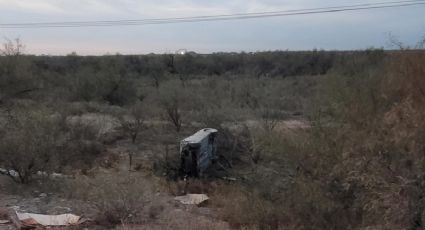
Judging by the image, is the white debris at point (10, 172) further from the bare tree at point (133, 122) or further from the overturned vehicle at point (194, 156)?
the bare tree at point (133, 122)

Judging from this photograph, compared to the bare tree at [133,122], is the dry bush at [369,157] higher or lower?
higher

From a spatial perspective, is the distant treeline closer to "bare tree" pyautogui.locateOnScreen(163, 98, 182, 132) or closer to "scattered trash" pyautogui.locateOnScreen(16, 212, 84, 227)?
"bare tree" pyautogui.locateOnScreen(163, 98, 182, 132)

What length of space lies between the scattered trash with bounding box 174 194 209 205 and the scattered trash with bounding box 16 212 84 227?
13.6 feet

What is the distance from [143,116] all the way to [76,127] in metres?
4.80

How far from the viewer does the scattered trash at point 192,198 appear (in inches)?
590

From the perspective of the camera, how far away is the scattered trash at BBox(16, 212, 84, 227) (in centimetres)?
1069

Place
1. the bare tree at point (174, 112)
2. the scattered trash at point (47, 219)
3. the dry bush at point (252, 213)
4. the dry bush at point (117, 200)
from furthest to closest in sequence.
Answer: the bare tree at point (174, 112) → the dry bush at point (252, 213) → the dry bush at point (117, 200) → the scattered trash at point (47, 219)

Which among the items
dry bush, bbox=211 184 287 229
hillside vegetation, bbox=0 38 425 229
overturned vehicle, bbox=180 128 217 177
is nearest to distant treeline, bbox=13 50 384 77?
hillside vegetation, bbox=0 38 425 229

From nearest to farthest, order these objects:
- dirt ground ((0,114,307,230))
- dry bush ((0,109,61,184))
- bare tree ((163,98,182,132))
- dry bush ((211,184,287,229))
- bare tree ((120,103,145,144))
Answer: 1. dirt ground ((0,114,307,230))
2. dry bush ((211,184,287,229))
3. dry bush ((0,109,61,184))
4. bare tree ((120,103,145,144))
5. bare tree ((163,98,182,132))

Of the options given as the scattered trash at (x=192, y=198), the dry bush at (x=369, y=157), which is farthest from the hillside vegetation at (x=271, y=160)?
the scattered trash at (x=192, y=198)

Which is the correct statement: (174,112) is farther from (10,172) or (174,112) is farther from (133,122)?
(10,172)

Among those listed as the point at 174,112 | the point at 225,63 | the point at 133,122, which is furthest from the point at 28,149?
the point at 225,63

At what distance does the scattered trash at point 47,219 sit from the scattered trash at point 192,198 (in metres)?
4.14

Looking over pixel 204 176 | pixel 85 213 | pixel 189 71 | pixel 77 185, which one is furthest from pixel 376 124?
pixel 189 71
